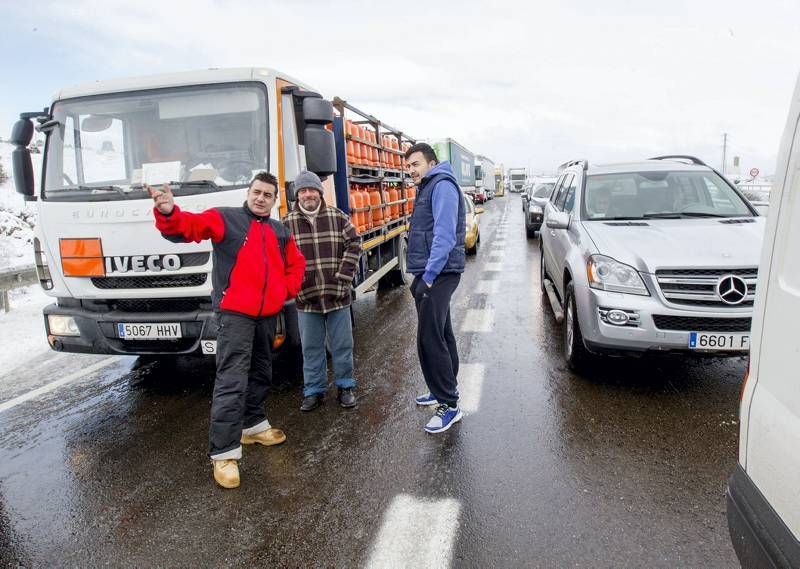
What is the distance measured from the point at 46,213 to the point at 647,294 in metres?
4.64

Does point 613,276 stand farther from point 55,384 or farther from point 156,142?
point 55,384

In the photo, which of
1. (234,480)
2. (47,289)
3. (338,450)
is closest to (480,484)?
(338,450)

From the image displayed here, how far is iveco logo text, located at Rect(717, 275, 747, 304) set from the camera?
Result: 149 inches

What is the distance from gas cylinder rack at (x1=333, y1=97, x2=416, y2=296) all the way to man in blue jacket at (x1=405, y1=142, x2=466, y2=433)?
1.81 metres

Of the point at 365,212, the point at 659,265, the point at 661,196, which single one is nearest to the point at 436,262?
the point at 659,265

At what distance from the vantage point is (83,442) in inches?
152

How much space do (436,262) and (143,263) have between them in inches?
89.3

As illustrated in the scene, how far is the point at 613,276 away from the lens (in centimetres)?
413

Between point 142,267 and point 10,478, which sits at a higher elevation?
point 142,267

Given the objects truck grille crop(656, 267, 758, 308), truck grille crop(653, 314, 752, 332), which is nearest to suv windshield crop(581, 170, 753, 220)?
truck grille crop(656, 267, 758, 308)

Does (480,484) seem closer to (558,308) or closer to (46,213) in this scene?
(558,308)

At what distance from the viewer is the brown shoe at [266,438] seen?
371cm

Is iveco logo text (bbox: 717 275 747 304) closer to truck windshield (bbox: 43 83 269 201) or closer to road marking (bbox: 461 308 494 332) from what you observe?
road marking (bbox: 461 308 494 332)

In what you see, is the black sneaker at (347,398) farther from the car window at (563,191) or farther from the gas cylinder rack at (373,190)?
the car window at (563,191)
